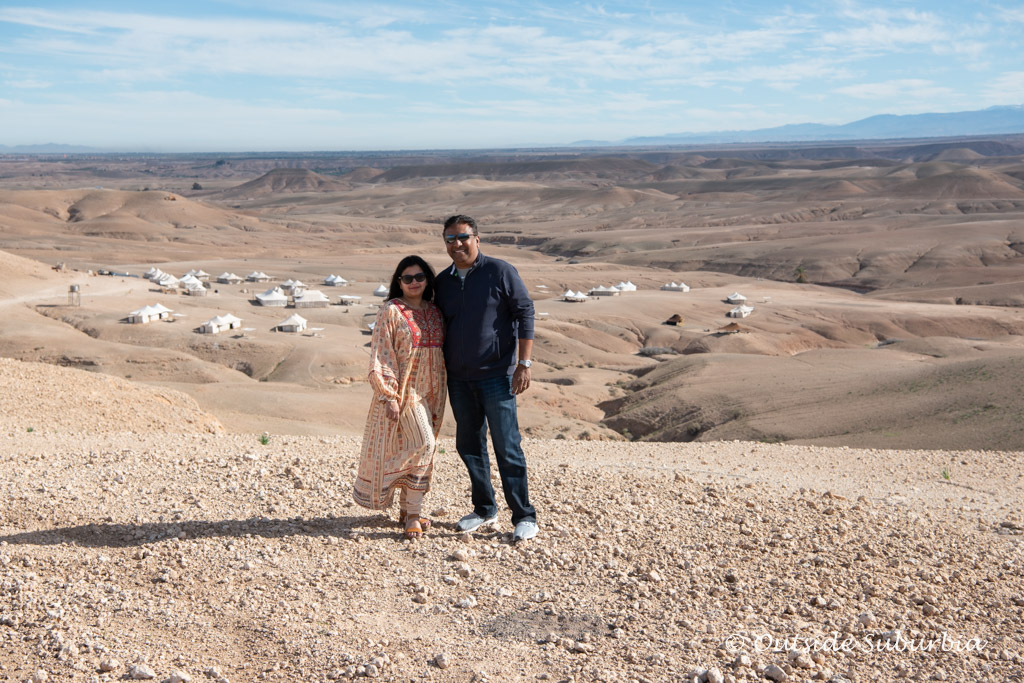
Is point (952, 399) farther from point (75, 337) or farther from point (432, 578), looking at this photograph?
point (75, 337)

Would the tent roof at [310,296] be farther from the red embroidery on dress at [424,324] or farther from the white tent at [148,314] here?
the red embroidery on dress at [424,324]

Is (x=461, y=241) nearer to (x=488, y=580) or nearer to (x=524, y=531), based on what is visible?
(x=524, y=531)

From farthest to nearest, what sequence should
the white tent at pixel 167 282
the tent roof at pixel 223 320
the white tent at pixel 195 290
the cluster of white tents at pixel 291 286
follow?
the cluster of white tents at pixel 291 286
the white tent at pixel 167 282
the white tent at pixel 195 290
the tent roof at pixel 223 320

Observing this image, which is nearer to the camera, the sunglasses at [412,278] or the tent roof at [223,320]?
the sunglasses at [412,278]

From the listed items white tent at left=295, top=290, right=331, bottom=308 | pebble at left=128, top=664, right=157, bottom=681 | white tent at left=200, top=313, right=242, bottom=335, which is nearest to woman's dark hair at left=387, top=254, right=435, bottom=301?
pebble at left=128, top=664, right=157, bottom=681

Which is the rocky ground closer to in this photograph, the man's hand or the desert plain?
the desert plain

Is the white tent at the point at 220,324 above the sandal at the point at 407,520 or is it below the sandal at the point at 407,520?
below

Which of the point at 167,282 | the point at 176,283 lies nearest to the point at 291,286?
the point at 176,283

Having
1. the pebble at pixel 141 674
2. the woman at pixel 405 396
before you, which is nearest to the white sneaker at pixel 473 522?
the woman at pixel 405 396
